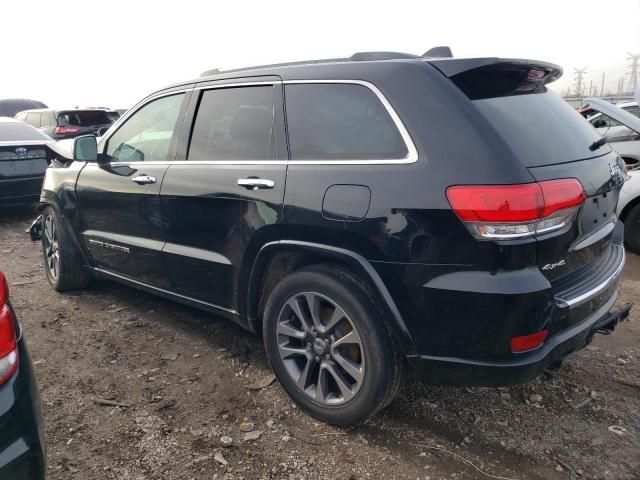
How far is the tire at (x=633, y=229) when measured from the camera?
17.5 feet

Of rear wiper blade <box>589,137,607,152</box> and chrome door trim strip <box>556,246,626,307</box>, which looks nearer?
chrome door trim strip <box>556,246,626,307</box>

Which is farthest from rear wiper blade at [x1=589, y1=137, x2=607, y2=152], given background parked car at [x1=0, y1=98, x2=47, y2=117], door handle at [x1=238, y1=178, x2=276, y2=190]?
background parked car at [x1=0, y1=98, x2=47, y2=117]

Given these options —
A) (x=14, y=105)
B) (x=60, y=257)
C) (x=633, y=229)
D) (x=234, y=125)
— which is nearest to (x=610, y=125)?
(x=633, y=229)

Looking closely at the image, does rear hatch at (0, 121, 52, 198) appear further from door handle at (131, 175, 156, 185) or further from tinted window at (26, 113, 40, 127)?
tinted window at (26, 113, 40, 127)

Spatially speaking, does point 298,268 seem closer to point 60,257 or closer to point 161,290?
point 161,290

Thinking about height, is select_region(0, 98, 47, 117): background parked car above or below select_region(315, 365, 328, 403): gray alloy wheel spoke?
above

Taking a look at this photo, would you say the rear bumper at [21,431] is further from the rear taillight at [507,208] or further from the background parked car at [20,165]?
the background parked car at [20,165]

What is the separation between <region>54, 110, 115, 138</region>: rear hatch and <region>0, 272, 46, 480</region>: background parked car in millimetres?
10941

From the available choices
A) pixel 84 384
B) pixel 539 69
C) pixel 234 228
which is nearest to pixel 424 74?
pixel 539 69

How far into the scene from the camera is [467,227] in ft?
6.54

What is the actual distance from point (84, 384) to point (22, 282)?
242 cm

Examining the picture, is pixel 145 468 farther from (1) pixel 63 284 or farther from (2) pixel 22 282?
(2) pixel 22 282

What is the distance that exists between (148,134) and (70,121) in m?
9.89

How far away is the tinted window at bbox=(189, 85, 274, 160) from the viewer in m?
2.81
